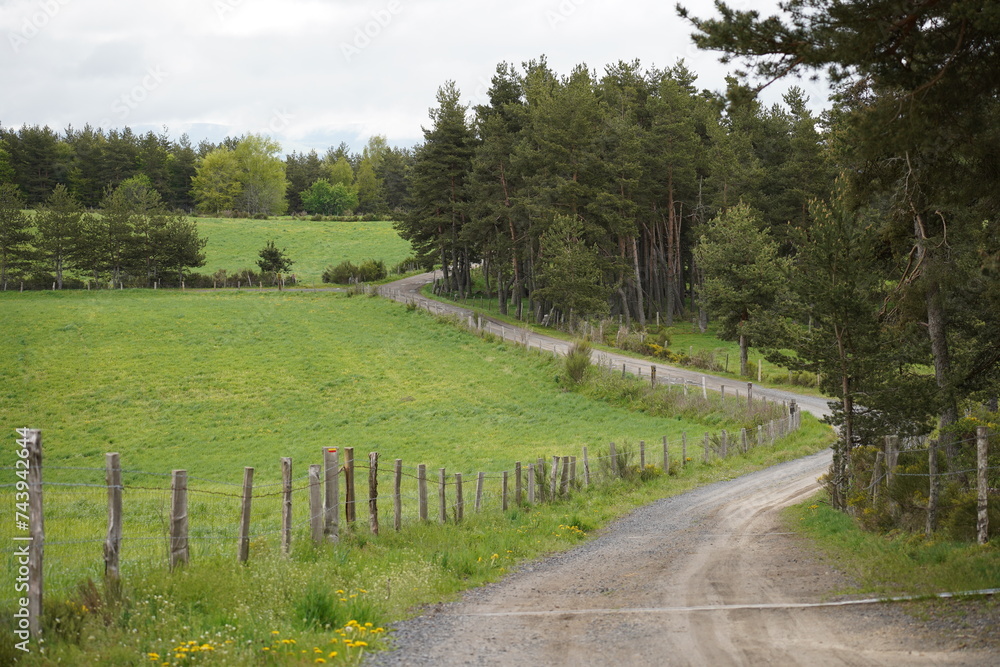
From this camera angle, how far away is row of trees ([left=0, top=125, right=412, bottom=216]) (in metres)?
122

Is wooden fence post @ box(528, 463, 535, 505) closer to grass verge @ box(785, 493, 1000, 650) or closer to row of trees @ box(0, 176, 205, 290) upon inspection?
grass verge @ box(785, 493, 1000, 650)

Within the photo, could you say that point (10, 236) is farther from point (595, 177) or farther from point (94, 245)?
point (595, 177)

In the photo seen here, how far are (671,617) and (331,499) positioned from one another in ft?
18.5

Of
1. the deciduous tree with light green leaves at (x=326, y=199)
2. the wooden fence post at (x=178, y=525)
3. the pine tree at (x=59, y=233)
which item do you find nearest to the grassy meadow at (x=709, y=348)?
the pine tree at (x=59, y=233)

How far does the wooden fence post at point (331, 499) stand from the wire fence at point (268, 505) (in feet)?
0.05

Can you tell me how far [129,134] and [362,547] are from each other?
153284mm

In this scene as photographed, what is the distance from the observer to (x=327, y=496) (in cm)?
1266

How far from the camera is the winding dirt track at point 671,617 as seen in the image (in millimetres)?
8227

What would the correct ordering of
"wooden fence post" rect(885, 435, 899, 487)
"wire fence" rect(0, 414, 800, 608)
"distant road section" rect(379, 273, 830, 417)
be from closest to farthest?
1. "wire fence" rect(0, 414, 800, 608)
2. "wooden fence post" rect(885, 435, 899, 487)
3. "distant road section" rect(379, 273, 830, 417)

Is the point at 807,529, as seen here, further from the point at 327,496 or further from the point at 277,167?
the point at 277,167

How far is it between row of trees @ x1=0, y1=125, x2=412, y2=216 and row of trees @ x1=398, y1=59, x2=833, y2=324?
130 feet

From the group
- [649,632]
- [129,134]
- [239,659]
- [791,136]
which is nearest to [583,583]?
[649,632]

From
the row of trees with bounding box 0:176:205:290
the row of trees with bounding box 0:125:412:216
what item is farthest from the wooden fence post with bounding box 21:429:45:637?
the row of trees with bounding box 0:125:412:216

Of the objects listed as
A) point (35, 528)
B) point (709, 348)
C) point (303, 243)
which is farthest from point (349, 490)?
point (303, 243)
